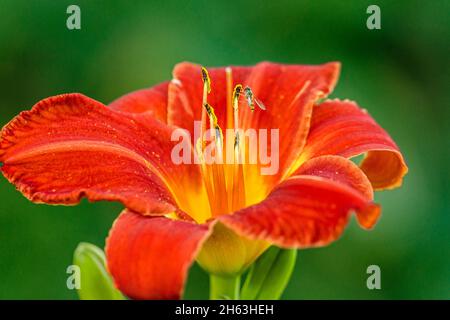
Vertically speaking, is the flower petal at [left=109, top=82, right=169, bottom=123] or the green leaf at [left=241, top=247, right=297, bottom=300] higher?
the flower petal at [left=109, top=82, right=169, bottom=123]

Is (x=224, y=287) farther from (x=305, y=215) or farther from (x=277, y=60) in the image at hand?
(x=277, y=60)

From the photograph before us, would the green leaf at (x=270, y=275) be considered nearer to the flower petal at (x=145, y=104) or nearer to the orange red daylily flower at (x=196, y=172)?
the orange red daylily flower at (x=196, y=172)

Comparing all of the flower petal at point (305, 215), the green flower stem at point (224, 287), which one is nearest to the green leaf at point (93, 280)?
the green flower stem at point (224, 287)

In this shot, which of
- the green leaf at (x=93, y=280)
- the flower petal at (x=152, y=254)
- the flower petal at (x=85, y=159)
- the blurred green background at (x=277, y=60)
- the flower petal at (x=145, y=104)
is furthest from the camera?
the blurred green background at (x=277, y=60)

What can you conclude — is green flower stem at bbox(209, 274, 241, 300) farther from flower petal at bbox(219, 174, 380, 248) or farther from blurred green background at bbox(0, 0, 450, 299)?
blurred green background at bbox(0, 0, 450, 299)

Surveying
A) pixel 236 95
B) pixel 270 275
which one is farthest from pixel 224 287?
pixel 236 95

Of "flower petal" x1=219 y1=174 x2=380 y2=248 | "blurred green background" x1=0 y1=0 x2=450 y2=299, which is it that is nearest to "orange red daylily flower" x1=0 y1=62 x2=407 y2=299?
"flower petal" x1=219 y1=174 x2=380 y2=248

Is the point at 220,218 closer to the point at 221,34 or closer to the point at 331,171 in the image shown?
the point at 331,171
